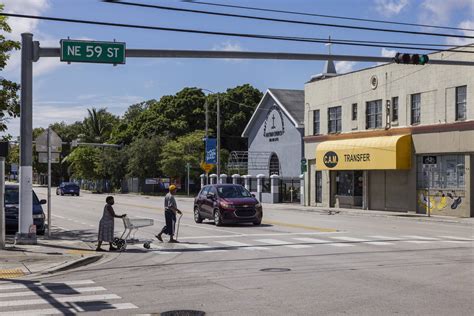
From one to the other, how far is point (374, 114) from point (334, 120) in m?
4.60

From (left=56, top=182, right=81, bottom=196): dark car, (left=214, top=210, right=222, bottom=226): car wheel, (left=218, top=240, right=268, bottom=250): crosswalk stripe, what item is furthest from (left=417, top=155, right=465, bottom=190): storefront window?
(left=56, top=182, right=81, bottom=196): dark car

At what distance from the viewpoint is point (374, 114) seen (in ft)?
128

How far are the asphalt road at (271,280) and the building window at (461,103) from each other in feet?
47.0

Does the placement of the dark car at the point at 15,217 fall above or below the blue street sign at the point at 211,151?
below

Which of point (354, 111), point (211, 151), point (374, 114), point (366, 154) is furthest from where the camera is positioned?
point (211, 151)

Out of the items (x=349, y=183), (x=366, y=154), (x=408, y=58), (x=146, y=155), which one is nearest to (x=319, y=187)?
(x=349, y=183)

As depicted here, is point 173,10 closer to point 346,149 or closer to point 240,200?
point 240,200

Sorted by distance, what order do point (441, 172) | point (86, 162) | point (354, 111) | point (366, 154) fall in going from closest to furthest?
point (441, 172)
point (366, 154)
point (354, 111)
point (86, 162)

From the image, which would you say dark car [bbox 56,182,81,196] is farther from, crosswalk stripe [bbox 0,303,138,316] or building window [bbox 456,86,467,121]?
crosswalk stripe [bbox 0,303,138,316]

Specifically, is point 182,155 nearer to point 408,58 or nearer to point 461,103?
point 461,103

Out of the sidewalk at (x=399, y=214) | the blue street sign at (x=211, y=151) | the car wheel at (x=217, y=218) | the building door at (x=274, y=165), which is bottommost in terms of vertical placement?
the sidewalk at (x=399, y=214)

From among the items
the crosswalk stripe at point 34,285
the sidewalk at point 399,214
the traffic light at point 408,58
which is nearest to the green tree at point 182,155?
the sidewalk at point 399,214

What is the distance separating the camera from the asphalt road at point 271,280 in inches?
360

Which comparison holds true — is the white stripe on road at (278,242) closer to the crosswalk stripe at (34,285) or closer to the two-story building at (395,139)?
the crosswalk stripe at (34,285)
